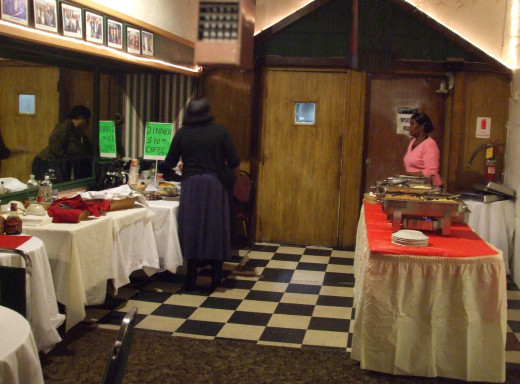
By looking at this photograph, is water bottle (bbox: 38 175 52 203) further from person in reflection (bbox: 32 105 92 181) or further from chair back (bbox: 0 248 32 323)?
chair back (bbox: 0 248 32 323)

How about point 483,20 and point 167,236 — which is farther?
point 483,20

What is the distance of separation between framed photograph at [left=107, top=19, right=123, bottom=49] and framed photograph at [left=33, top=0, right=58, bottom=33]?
0.82 metres

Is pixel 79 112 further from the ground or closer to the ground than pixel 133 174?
further from the ground

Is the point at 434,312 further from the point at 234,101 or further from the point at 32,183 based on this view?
the point at 234,101

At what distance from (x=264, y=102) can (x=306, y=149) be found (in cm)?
75

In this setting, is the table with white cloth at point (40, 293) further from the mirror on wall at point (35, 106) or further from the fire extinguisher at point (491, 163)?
the fire extinguisher at point (491, 163)

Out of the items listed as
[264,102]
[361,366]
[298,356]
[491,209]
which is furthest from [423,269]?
[264,102]

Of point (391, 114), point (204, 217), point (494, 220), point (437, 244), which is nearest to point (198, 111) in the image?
point (204, 217)

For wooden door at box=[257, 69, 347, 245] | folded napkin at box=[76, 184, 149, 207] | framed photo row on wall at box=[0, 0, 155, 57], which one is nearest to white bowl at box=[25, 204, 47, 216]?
folded napkin at box=[76, 184, 149, 207]

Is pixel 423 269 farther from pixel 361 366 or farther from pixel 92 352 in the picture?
pixel 92 352

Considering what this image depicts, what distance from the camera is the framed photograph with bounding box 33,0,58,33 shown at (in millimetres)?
3805

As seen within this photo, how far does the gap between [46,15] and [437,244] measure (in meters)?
2.87

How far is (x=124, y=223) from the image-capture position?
454 centimetres

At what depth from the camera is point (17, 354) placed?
5.88ft
